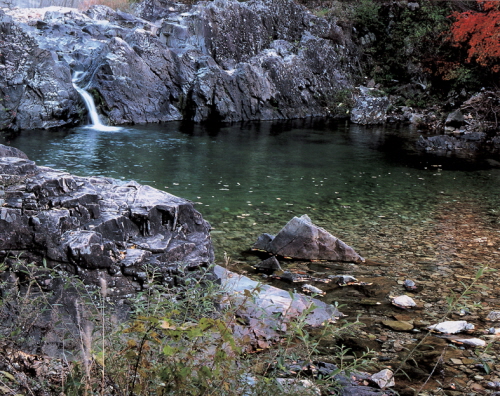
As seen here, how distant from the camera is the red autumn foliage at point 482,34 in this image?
2205cm

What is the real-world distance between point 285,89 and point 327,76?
3.80 m

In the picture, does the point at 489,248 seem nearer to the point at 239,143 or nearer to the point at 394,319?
the point at 394,319

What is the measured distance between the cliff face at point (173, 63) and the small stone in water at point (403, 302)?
16.1 meters

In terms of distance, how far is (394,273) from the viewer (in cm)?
630

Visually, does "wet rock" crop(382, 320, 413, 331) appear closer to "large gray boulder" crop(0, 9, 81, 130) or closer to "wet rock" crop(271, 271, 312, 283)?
"wet rock" crop(271, 271, 312, 283)

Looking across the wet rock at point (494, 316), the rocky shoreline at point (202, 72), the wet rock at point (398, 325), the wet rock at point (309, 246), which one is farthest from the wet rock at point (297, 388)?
the rocky shoreline at point (202, 72)

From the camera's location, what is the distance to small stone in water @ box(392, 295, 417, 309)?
5328 mm

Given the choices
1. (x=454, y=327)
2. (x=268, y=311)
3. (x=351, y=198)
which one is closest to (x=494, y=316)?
(x=454, y=327)

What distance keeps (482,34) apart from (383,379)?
23600 millimetres

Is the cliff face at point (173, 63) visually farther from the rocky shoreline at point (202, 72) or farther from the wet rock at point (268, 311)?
the wet rock at point (268, 311)

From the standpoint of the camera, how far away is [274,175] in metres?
12.5

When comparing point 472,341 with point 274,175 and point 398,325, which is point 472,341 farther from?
point 274,175

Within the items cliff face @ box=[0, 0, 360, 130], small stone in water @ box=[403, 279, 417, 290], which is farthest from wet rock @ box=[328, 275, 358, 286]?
cliff face @ box=[0, 0, 360, 130]

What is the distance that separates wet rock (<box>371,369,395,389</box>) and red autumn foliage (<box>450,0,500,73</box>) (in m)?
21.8
